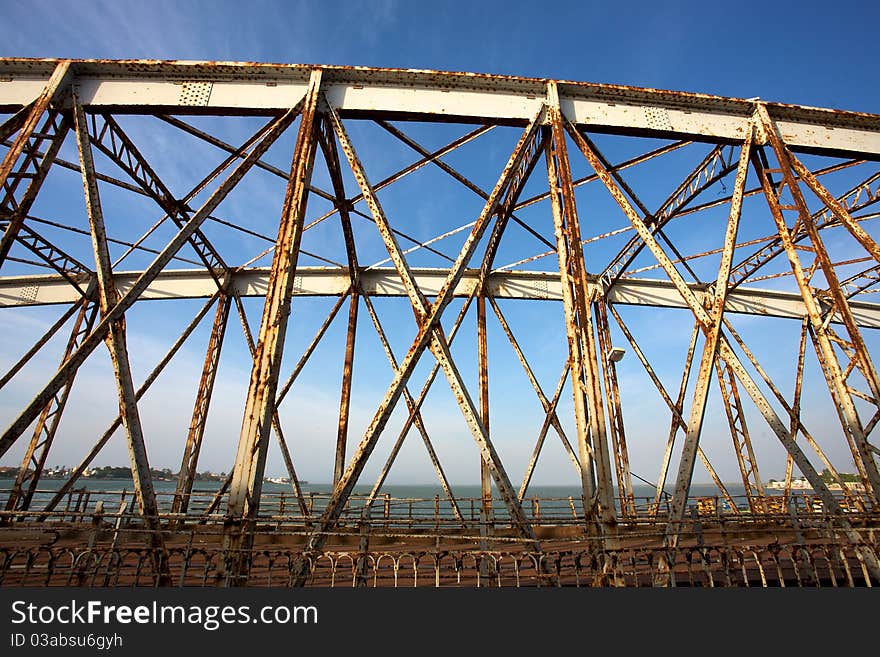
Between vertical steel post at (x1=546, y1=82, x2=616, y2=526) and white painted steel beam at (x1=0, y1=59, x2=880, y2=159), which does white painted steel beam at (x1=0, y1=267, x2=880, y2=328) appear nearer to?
white painted steel beam at (x1=0, y1=59, x2=880, y2=159)

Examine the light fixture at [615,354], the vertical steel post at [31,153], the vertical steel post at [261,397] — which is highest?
the vertical steel post at [31,153]

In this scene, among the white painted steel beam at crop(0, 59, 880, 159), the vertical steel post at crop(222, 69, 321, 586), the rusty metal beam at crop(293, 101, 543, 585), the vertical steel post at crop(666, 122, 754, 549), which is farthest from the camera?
the white painted steel beam at crop(0, 59, 880, 159)

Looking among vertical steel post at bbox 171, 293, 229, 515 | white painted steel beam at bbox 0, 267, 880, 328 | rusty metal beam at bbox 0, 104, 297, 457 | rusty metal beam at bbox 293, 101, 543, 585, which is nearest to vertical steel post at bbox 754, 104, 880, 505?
rusty metal beam at bbox 293, 101, 543, 585

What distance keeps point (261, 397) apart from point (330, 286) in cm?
842

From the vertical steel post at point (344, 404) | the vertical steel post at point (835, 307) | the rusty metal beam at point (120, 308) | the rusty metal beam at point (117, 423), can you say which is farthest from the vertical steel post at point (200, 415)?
the vertical steel post at point (835, 307)

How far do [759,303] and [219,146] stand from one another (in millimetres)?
18047

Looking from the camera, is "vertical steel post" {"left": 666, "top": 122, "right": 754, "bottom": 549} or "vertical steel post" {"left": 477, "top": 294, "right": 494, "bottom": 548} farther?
"vertical steel post" {"left": 477, "top": 294, "right": 494, "bottom": 548}

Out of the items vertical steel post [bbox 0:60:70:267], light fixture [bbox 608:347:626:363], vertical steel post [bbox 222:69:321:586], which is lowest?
vertical steel post [bbox 222:69:321:586]

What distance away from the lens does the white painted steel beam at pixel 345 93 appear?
7.85m

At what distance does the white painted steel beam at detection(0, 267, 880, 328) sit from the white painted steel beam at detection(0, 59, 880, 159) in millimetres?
5649

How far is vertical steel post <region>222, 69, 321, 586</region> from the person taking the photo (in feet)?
16.9

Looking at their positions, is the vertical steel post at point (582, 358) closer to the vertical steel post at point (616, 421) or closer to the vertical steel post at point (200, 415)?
the vertical steel post at point (616, 421)

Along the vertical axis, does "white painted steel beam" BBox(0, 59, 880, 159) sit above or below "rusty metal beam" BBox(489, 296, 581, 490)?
above

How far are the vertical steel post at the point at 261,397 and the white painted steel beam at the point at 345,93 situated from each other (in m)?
2.40
